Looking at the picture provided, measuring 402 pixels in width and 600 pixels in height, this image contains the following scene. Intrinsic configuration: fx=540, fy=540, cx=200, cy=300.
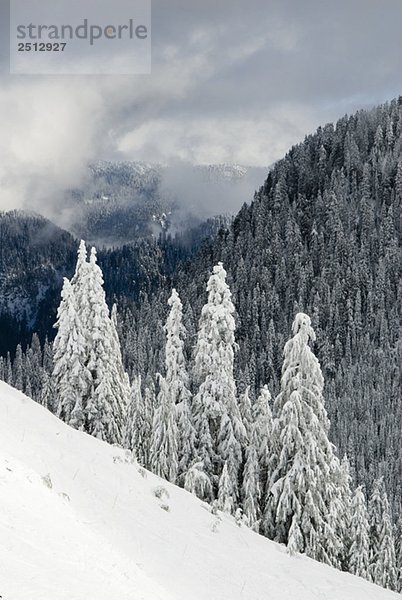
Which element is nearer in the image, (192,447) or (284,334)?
(192,447)

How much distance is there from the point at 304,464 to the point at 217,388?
18.8ft

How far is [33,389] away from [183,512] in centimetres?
16731

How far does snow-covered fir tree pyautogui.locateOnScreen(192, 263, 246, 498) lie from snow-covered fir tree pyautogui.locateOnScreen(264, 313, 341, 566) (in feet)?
10.3

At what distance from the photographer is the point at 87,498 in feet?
38.6

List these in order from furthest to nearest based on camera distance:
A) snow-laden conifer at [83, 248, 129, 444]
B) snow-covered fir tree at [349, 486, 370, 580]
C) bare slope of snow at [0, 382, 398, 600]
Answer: snow-covered fir tree at [349, 486, 370, 580] → snow-laden conifer at [83, 248, 129, 444] → bare slope of snow at [0, 382, 398, 600]

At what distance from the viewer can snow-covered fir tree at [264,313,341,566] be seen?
78.8ft

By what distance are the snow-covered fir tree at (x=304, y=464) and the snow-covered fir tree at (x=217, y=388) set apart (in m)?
3.13

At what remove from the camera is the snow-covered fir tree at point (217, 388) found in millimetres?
27344

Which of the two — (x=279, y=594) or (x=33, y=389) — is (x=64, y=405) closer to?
(x=279, y=594)

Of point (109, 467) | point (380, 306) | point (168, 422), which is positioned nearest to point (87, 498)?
point (109, 467)

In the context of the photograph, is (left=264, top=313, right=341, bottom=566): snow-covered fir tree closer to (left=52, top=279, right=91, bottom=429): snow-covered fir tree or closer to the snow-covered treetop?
the snow-covered treetop

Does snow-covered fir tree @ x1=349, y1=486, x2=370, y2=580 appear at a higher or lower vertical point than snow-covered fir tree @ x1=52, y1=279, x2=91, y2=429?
lower

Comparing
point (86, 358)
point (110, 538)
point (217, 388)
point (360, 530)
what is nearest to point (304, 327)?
point (217, 388)

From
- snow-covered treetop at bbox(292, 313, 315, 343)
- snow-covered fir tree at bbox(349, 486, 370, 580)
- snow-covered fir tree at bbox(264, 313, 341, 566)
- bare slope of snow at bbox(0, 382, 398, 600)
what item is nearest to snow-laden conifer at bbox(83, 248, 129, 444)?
snow-covered fir tree at bbox(264, 313, 341, 566)
